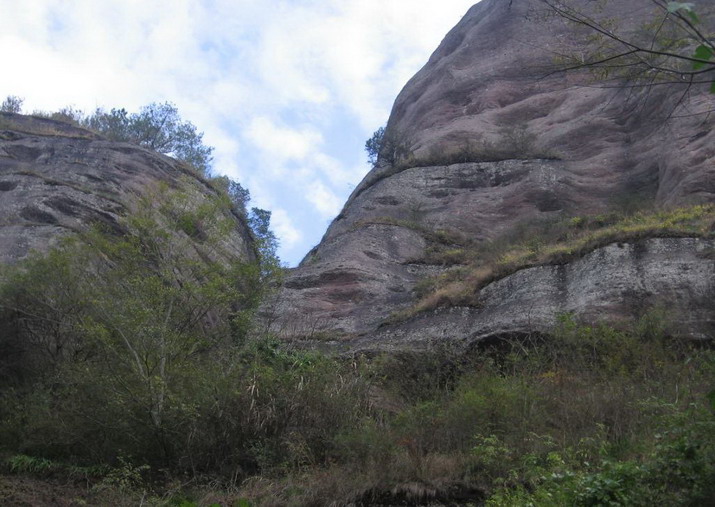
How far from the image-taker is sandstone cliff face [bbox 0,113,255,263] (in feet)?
74.2

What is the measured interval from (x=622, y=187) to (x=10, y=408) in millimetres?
21830

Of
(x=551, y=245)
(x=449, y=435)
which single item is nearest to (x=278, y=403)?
(x=449, y=435)

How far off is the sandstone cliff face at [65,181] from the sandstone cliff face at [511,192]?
3918 mm

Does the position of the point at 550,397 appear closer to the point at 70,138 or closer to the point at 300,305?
the point at 300,305

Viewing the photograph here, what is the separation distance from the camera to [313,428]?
12.3m

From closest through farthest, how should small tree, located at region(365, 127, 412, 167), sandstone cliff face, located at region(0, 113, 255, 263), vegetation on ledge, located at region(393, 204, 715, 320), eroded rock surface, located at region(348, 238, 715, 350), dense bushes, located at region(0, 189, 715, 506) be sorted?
dense bushes, located at region(0, 189, 715, 506) < eroded rock surface, located at region(348, 238, 715, 350) < vegetation on ledge, located at region(393, 204, 715, 320) < sandstone cliff face, located at region(0, 113, 255, 263) < small tree, located at region(365, 127, 412, 167)

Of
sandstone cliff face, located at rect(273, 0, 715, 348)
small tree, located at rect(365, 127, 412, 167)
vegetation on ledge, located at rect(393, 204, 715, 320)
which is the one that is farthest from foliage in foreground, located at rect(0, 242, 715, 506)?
small tree, located at rect(365, 127, 412, 167)

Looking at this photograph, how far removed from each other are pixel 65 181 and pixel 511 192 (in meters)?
16.1

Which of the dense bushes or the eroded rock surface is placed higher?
the eroded rock surface

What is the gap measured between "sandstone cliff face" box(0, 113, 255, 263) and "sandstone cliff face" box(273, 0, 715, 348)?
12.9ft

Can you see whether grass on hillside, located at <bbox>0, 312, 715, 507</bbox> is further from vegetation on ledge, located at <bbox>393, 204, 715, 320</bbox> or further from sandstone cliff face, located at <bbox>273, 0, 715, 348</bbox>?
vegetation on ledge, located at <bbox>393, 204, 715, 320</bbox>

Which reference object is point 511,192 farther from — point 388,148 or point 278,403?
point 278,403

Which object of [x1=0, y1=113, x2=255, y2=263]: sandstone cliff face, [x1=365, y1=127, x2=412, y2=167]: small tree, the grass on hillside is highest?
[x1=365, y1=127, x2=412, y2=167]: small tree

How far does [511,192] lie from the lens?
98.8 feet
